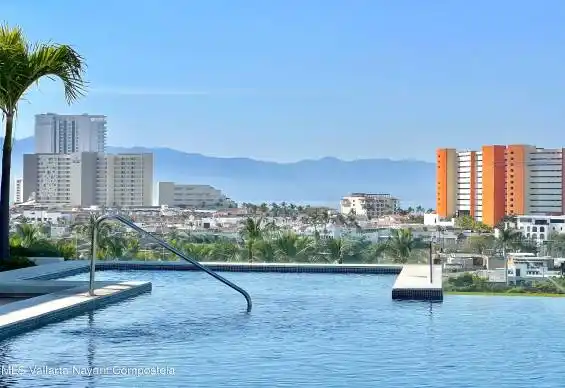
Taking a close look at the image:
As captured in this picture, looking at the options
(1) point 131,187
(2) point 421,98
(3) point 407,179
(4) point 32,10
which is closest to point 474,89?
(2) point 421,98

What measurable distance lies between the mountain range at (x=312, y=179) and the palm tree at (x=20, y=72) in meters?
164

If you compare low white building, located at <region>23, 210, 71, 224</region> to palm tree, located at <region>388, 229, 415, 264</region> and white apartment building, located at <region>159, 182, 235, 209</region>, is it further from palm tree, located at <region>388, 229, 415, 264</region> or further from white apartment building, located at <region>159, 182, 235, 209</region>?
white apartment building, located at <region>159, 182, 235, 209</region>

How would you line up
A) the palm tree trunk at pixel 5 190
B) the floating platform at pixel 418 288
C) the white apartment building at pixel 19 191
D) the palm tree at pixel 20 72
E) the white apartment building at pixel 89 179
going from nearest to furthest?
the floating platform at pixel 418 288 < the palm tree at pixel 20 72 < the palm tree trunk at pixel 5 190 < the white apartment building at pixel 19 191 < the white apartment building at pixel 89 179

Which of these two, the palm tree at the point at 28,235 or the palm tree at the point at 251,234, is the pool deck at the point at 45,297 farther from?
the palm tree at the point at 251,234

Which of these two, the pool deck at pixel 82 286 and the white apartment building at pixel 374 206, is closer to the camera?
the pool deck at pixel 82 286

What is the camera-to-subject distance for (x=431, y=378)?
6.61 metres

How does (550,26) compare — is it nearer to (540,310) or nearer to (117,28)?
(117,28)

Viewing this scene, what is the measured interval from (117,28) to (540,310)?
255 ft

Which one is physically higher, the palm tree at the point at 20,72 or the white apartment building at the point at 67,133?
the white apartment building at the point at 67,133

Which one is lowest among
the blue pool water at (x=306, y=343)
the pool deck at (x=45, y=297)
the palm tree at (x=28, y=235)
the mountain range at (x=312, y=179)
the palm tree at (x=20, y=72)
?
the blue pool water at (x=306, y=343)

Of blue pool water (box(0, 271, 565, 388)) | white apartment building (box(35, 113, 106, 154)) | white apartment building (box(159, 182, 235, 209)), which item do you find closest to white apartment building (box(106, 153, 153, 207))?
white apartment building (box(159, 182, 235, 209))

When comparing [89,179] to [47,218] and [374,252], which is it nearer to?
[47,218]

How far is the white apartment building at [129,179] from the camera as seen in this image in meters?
96.6

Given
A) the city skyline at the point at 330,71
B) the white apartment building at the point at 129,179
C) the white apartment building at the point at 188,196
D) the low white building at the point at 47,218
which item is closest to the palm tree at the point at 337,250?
the low white building at the point at 47,218
